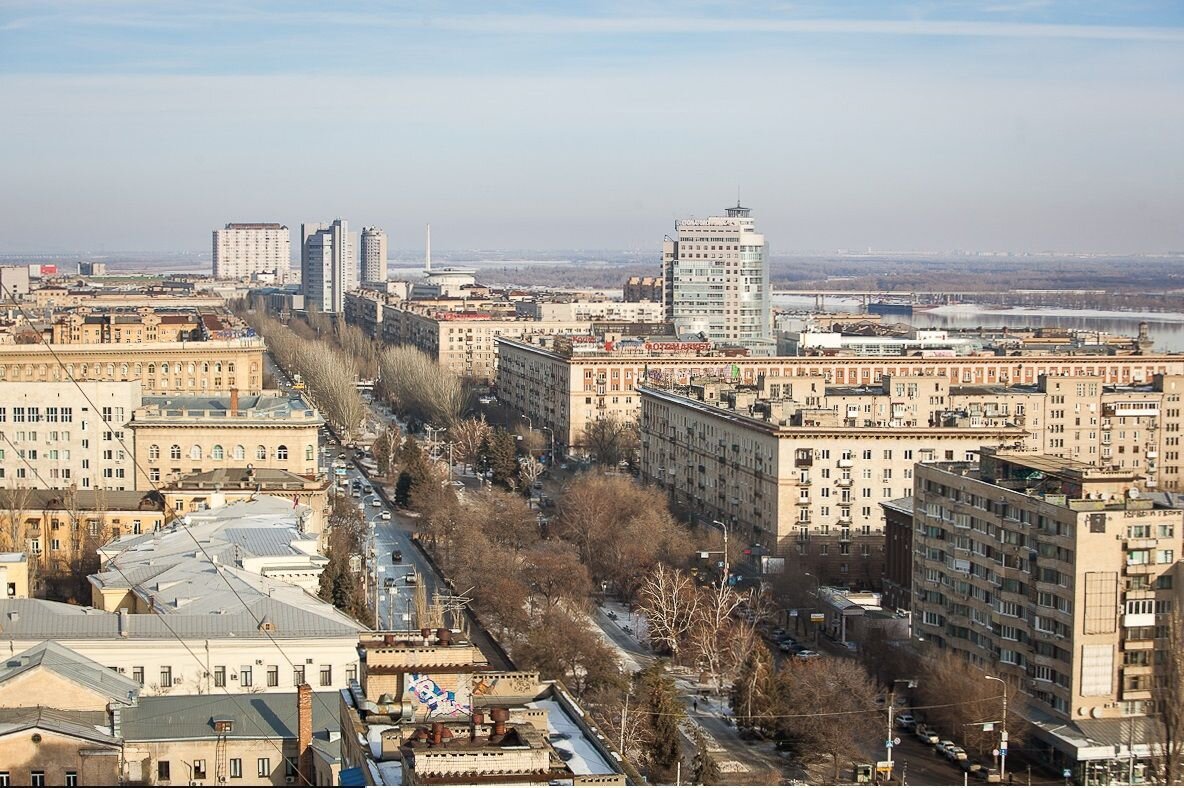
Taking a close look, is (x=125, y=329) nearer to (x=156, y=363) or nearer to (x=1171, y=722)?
(x=156, y=363)

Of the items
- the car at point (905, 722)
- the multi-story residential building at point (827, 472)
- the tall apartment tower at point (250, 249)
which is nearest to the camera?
the car at point (905, 722)

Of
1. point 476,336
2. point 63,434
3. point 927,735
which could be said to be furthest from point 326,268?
point 927,735

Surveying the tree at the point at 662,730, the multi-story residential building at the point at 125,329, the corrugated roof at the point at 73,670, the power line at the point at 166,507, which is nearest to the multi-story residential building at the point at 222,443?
the power line at the point at 166,507

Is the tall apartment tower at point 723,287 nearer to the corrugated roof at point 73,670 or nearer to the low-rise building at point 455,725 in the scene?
the corrugated roof at point 73,670

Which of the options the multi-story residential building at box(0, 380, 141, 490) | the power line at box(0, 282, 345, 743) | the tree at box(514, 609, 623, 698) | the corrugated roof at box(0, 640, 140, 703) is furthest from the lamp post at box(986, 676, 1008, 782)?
the multi-story residential building at box(0, 380, 141, 490)

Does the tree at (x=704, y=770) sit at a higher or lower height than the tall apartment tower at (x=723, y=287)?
lower

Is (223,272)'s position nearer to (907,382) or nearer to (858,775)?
(907,382)

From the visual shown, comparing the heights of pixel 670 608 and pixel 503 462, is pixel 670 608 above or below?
below

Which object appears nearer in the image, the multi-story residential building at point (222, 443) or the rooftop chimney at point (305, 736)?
the rooftop chimney at point (305, 736)
